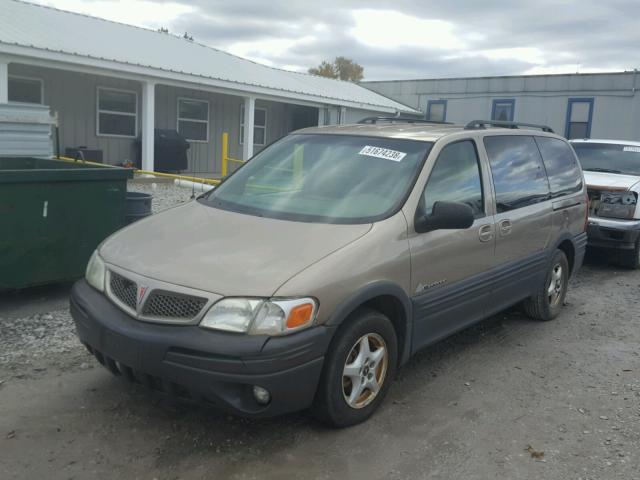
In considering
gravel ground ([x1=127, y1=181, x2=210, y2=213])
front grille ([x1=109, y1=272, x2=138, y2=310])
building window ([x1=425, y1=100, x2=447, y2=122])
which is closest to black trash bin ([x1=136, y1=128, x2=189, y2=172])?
gravel ground ([x1=127, y1=181, x2=210, y2=213])

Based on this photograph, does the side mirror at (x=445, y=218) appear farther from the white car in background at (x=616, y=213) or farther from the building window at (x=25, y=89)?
the building window at (x=25, y=89)

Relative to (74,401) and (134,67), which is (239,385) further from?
(134,67)

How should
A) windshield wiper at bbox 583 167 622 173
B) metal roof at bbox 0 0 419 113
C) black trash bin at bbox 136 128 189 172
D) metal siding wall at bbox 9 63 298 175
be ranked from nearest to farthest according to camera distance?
windshield wiper at bbox 583 167 622 173, metal roof at bbox 0 0 419 113, metal siding wall at bbox 9 63 298 175, black trash bin at bbox 136 128 189 172

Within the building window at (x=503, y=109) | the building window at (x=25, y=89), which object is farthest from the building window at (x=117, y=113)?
the building window at (x=503, y=109)

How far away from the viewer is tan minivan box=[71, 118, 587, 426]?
120 inches

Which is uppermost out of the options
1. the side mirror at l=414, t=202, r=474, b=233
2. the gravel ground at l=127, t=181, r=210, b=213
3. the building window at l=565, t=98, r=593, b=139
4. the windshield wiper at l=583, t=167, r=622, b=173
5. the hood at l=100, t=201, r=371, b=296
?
the building window at l=565, t=98, r=593, b=139

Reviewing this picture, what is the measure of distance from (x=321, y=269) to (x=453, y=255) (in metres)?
1.28

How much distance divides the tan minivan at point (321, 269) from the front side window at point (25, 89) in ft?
37.6

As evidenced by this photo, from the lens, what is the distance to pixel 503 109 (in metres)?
21.8

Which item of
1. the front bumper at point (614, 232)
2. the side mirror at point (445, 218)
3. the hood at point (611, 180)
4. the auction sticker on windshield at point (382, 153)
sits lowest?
the front bumper at point (614, 232)

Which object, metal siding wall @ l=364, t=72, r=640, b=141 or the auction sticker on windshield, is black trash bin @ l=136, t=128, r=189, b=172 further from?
the auction sticker on windshield

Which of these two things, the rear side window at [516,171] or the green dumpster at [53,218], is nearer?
the rear side window at [516,171]

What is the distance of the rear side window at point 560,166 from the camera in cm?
563

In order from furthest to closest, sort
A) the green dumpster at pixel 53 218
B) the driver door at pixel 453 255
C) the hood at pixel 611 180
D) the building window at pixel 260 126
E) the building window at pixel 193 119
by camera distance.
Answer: the building window at pixel 260 126 → the building window at pixel 193 119 → the hood at pixel 611 180 → the green dumpster at pixel 53 218 → the driver door at pixel 453 255
